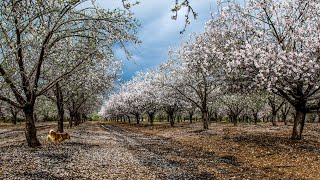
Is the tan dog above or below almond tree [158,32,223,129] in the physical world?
below

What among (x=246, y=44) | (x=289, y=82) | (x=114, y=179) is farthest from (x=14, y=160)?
(x=289, y=82)

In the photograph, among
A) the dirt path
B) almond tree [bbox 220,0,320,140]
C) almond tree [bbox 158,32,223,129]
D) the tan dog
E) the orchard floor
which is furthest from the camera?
A: almond tree [bbox 158,32,223,129]

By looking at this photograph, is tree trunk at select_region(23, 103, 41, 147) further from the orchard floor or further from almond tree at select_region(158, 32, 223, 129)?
almond tree at select_region(158, 32, 223, 129)

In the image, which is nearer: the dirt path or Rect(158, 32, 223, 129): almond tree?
the dirt path

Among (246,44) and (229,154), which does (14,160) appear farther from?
(246,44)

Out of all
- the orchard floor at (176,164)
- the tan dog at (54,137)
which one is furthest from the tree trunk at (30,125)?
the tan dog at (54,137)

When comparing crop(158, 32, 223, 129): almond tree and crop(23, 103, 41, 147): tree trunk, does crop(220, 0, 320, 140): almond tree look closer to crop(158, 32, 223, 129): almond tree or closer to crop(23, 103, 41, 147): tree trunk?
crop(158, 32, 223, 129): almond tree

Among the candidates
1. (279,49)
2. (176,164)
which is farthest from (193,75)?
(176,164)

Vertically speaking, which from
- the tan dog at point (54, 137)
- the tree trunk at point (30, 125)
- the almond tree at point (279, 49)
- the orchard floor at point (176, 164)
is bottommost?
the orchard floor at point (176, 164)

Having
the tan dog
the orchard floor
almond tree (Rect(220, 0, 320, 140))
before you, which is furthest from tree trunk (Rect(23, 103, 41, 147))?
almond tree (Rect(220, 0, 320, 140))

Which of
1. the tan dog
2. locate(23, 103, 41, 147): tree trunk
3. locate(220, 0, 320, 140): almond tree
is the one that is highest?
locate(220, 0, 320, 140): almond tree

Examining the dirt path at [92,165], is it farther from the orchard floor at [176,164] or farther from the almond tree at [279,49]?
the almond tree at [279,49]

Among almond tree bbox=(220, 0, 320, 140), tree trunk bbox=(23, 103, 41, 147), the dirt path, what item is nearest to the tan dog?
tree trunk bbox=(23, 103, 41, 147)

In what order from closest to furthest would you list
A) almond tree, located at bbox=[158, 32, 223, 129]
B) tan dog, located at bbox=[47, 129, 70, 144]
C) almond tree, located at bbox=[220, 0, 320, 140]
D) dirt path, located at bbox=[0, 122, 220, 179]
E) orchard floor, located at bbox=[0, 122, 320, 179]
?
dirt path, located at bbox=[0, 122, 220, 179]
orchard floor, located at bbox=[0, 122, 320, 179]
almond tree, located at bbox=[220, 0, 320, 140]
tan dog, located at bbox=[47, 129, 70, 144]
almond tree, located at bbox=[158, 32, 223, 129]
